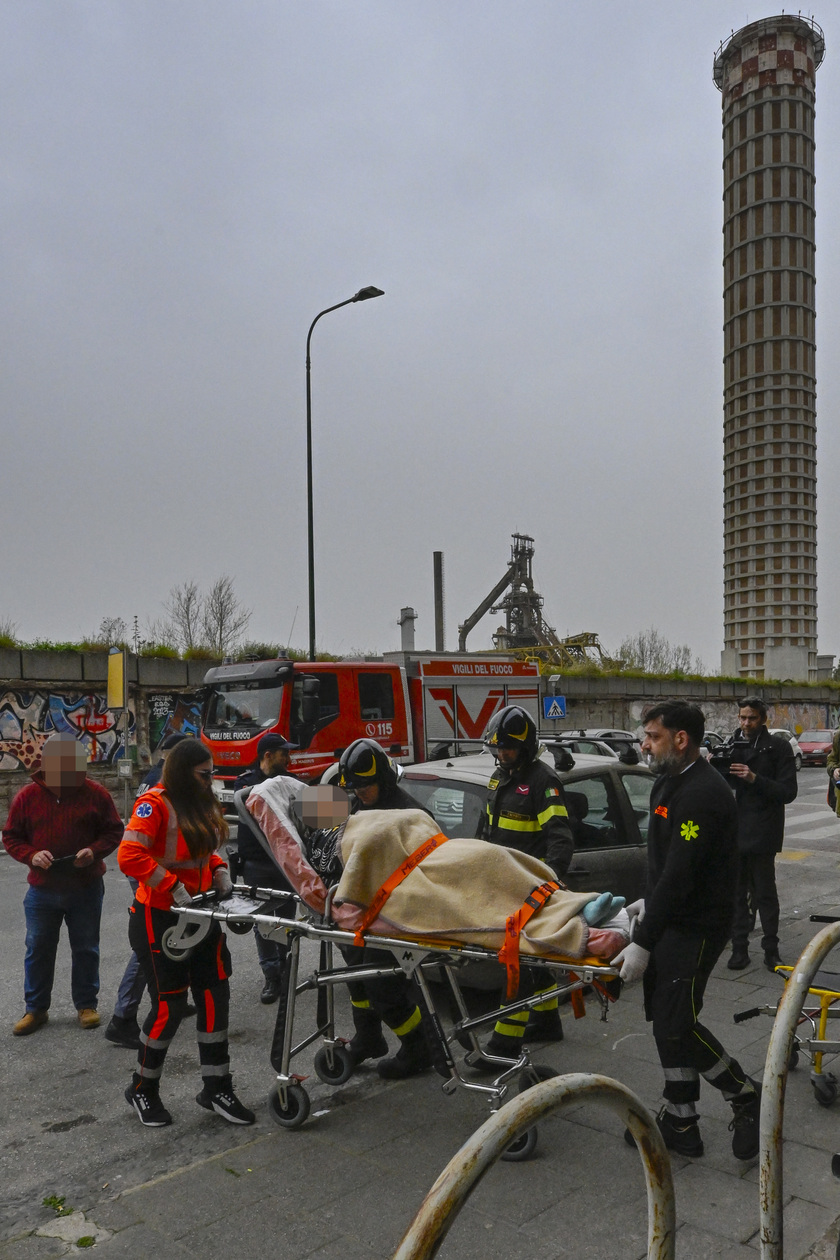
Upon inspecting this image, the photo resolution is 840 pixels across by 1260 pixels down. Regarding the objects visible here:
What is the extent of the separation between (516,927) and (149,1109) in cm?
204

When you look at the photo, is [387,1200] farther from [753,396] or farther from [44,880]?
[753,396]

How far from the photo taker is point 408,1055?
196 inches

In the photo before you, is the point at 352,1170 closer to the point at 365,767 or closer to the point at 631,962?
the point at 631,962

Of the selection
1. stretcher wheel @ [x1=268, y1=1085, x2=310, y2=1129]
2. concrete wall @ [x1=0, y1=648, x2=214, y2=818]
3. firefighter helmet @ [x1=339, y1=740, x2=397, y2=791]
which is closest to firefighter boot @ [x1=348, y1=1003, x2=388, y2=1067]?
stretcher wheel @ [x1=268, y1=1085, x2=310, y2=1129]

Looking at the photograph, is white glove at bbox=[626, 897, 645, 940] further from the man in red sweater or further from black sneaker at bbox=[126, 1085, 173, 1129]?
the man in red sweater

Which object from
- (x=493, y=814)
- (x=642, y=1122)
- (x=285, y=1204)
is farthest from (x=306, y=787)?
(x=642, y=1122)

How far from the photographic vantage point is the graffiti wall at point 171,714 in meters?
20.5

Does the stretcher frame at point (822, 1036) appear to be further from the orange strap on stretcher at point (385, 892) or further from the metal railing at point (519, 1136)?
the metal railing at point (519, 1136)

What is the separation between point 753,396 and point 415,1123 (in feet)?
253

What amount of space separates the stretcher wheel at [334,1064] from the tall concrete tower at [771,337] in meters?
73.3

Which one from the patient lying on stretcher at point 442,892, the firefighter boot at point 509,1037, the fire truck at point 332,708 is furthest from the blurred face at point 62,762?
the fire truck at point 332,708

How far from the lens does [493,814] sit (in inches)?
214

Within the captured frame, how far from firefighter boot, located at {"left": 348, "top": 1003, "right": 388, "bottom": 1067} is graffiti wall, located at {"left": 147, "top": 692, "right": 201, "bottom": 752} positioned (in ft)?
52.1

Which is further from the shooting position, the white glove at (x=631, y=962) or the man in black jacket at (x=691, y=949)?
the man in black jacket at (x=691, y=949)
